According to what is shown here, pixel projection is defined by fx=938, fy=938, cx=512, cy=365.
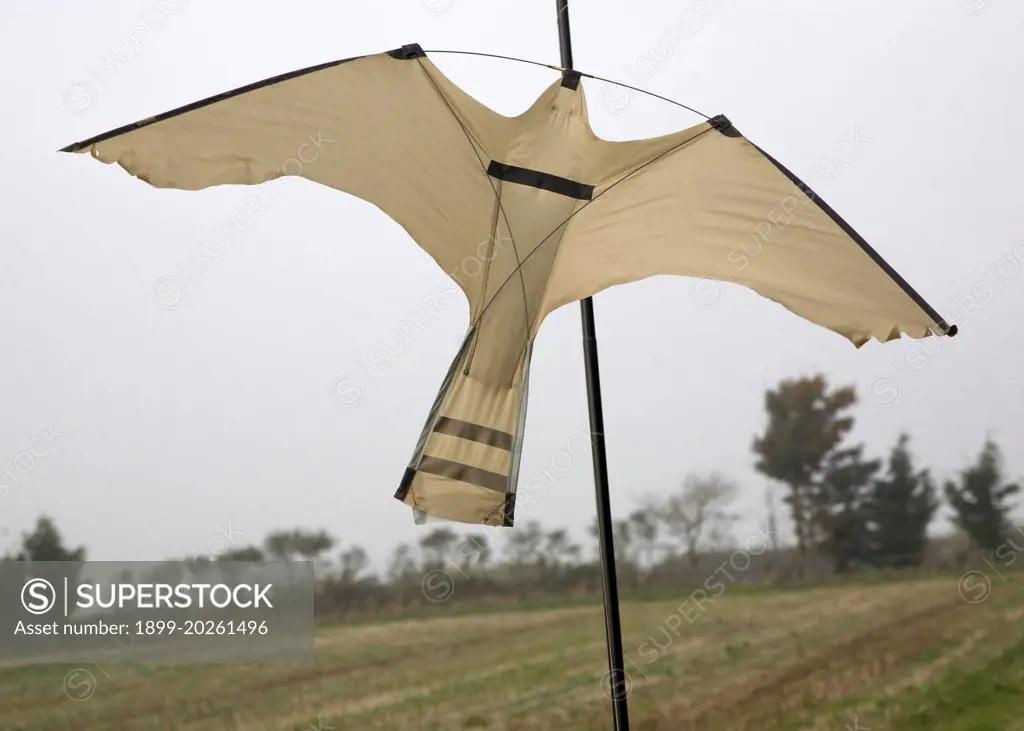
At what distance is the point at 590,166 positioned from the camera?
1708mm

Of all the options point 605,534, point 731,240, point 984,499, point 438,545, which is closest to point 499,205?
point 731,240

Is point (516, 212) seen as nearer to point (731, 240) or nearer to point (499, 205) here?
point (499, 205)

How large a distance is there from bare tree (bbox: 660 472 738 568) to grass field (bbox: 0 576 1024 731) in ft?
0.58

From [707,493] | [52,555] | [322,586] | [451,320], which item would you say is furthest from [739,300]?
[52,555]

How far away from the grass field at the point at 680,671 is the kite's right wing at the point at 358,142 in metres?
1.43

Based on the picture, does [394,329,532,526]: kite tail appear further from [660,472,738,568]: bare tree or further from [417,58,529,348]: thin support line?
[660,472,738,568]: bare tree

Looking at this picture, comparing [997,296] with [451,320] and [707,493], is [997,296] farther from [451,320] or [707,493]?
[451,320]

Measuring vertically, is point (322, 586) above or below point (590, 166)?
below

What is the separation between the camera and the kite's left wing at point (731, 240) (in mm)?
1601

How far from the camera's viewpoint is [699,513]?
2.84 meters

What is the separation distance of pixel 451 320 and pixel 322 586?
90 centimetres

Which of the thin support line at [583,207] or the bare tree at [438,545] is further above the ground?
the thin support line at [583,207]

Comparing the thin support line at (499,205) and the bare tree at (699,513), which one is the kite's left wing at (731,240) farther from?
the bare tree at (699,513)

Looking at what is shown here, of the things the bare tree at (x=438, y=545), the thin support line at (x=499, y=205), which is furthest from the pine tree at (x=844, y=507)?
the thin support line at (x=499, y=205)
